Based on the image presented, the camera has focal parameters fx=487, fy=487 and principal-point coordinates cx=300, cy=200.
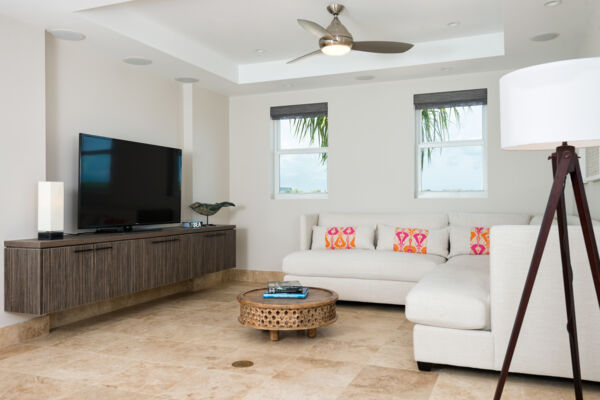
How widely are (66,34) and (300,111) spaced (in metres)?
2.81

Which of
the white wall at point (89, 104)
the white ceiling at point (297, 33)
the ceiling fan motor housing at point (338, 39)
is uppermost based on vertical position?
the white ceiling at point (297, 33)

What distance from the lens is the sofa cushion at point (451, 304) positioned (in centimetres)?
260

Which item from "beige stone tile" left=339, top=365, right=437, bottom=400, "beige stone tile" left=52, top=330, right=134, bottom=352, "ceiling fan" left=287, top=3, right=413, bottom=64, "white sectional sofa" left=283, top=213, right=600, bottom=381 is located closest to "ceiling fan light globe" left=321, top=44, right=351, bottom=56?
"ceiling fan" left=287, top=3, right=413, bottom=64

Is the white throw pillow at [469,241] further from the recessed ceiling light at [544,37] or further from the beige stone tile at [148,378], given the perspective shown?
the beige stone tile at [148,378]

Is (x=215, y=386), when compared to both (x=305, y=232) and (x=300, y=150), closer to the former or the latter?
(x=305, y=232)

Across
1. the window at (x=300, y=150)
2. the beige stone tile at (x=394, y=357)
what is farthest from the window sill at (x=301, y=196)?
the beige stone tile at (x=394, y=357)

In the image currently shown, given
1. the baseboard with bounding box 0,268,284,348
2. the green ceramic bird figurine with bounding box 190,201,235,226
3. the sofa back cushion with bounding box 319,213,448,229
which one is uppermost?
the green ceramic bird figurine with bounding box 190,201,235,226

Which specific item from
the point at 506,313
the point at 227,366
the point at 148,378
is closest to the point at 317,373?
the point at 227,366

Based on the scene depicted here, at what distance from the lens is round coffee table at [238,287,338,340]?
326cm

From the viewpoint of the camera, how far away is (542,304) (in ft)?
7.98

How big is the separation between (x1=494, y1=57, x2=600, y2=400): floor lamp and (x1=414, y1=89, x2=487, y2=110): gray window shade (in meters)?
3.33

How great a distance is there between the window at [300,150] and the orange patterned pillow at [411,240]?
4.39 feet

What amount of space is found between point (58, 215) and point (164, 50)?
1776 mm

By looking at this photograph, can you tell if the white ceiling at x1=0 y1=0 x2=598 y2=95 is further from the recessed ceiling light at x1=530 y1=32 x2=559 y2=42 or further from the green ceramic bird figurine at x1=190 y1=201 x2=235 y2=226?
the green ceramic bird figurine at x1=190 y1=201 x2=235 y2=226
